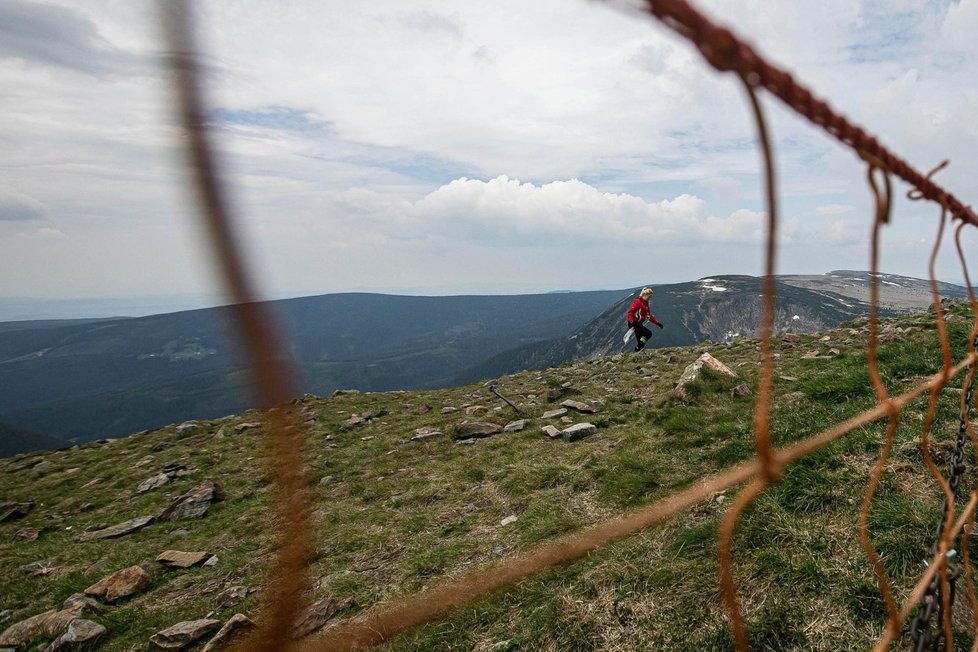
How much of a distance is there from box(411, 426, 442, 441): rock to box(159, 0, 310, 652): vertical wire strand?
1107cm

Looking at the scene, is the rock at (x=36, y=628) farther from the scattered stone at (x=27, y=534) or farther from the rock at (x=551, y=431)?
the rock at (x=551, y=431)

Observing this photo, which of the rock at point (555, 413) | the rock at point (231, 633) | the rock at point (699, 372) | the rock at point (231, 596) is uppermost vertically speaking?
the rock at point (699, 372)

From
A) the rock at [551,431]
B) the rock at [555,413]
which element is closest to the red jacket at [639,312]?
the rock at [555,413]

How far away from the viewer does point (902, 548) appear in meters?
3.93

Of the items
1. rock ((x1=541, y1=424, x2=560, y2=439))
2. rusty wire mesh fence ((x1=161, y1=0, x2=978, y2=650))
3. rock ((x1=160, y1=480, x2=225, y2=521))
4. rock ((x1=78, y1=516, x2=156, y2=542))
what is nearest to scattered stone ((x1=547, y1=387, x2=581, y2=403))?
rock ((x1=541, y1=424, x2=560, y2=439))

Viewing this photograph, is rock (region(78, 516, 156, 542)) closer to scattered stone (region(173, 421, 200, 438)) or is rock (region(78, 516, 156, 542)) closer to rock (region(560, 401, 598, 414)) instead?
scattered stone (region(173, 421, 200, 438))

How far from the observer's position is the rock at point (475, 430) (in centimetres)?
1133

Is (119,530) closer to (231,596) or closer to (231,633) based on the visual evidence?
(231,596)

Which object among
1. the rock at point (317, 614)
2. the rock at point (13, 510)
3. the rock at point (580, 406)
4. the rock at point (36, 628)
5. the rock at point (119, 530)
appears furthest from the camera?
the rock at point (13, 510)

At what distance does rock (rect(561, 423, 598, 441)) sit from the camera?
963 cm

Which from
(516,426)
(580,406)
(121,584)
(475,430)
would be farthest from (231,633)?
(580,406)

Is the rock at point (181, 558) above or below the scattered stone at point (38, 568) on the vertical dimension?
above

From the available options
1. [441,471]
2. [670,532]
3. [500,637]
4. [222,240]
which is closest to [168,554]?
[441,471]

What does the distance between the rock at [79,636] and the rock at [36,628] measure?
0.30 m
